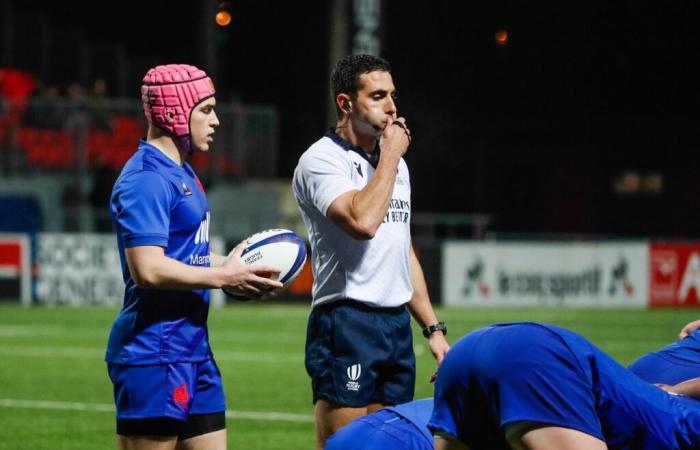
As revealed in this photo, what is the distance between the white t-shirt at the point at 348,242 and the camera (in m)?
5.97

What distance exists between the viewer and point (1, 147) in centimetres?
2716

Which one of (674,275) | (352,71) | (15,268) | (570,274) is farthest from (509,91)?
(352,71)

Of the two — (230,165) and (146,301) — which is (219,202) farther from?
(146,301)

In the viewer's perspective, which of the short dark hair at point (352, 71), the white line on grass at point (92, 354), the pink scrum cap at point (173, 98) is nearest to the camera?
the pink scrum cap at point (173, 98)

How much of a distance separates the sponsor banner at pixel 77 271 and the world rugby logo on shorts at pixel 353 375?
18.0 m

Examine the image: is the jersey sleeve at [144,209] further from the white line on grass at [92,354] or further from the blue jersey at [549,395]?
the white line on grass at [92,354]

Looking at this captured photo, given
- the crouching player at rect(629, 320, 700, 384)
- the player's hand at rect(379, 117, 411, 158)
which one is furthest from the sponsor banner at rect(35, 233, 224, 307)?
the crouching player at rect(629, 320, 700, 384)

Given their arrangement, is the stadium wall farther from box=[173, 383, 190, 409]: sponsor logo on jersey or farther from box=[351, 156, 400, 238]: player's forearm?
box=[173, 383, 190, 409]: sponsor logo on jersey

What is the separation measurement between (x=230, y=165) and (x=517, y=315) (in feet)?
32.3

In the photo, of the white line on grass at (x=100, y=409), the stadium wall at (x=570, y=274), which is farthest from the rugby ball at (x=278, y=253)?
the stadium wall at (x=570, y=274)

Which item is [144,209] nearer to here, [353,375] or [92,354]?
[353,375]

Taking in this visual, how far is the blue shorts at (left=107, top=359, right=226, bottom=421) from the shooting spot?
17.0ft

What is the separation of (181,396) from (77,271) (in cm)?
1921

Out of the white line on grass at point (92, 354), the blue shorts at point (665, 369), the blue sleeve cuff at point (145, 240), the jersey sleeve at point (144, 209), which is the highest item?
the jersey sleeve at point (144, 209)
